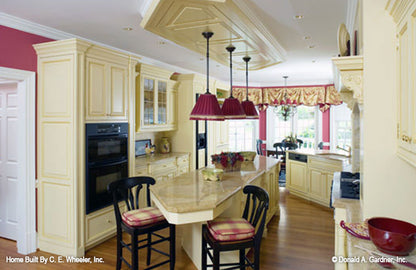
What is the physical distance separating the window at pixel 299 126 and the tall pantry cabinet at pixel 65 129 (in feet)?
20.4

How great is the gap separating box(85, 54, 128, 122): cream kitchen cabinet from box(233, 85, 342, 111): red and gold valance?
497 cm

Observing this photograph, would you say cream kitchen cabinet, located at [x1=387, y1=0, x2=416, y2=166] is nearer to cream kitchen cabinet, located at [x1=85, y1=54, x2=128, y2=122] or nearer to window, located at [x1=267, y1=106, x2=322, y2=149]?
cream kitchen cabinet, located at [x1=85, y1=54, x2=128, y2=122]

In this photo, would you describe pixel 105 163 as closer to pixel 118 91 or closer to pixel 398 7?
pixel 118 91

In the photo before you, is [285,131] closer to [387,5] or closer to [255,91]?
[255,91]

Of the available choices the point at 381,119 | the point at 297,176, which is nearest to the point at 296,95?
the point at 297,176

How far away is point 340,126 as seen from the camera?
26.3 ft

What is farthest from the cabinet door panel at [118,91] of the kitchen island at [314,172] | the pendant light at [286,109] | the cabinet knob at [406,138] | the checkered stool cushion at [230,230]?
the pendant light at [286,109]

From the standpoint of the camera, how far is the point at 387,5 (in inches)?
62.3

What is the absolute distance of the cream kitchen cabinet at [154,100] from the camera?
4629mm

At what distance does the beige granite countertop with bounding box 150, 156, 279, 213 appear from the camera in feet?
7.20

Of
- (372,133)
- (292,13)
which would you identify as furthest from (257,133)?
(372,133)

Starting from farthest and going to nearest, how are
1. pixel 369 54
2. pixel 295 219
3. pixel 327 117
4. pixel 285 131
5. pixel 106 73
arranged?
1. pixel 285 131
2. pixel 327 117
3. pixel 295 219
4. pixel 106 73
5. pixel 369 54

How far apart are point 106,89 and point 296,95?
20.1 feet

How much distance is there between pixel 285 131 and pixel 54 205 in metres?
6.85
